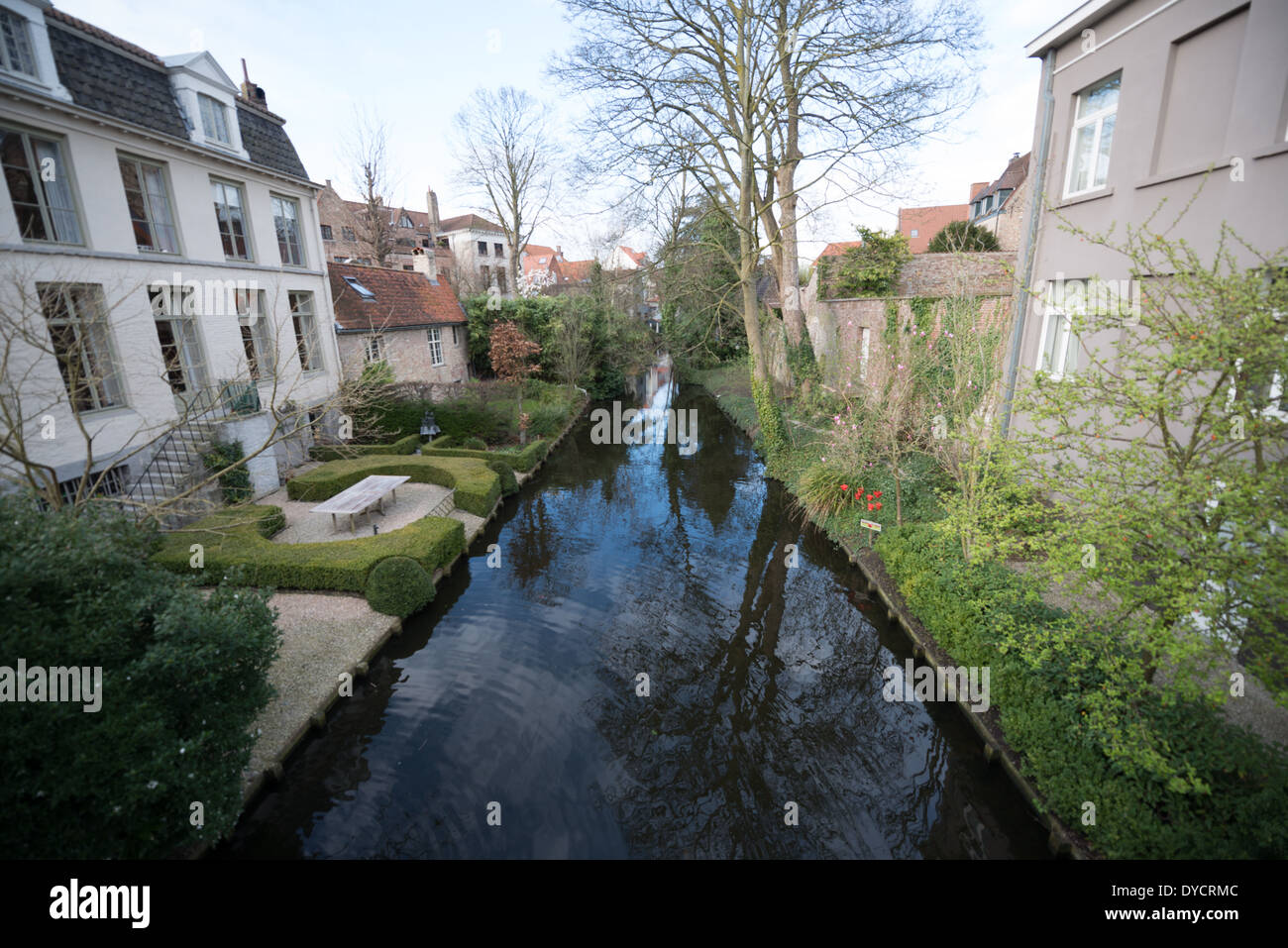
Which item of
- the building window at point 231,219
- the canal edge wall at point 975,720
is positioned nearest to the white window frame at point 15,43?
the building window at point 231,219

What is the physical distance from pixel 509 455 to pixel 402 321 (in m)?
8.79

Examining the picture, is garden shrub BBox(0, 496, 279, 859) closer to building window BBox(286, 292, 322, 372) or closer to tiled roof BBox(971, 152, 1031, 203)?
building window BBox(286, 292, 322, 372)

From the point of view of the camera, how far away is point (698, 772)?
663cm

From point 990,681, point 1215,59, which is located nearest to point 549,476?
point 990,681

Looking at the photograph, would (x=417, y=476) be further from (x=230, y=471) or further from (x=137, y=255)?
(x=137, y=255)

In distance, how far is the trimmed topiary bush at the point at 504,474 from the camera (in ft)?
51.3

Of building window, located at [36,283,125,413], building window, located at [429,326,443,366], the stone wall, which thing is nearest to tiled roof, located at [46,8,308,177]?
building window, located at [36,283,125,413]

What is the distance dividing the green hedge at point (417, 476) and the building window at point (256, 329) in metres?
3.34

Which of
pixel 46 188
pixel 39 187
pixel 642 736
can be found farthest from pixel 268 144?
pixel 642 736

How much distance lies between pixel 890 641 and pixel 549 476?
11658 millimetres

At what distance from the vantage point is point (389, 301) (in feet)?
72.2

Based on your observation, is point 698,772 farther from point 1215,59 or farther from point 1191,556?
point 1215,59

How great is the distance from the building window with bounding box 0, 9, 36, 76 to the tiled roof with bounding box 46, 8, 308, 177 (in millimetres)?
371

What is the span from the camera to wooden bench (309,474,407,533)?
11727mm
